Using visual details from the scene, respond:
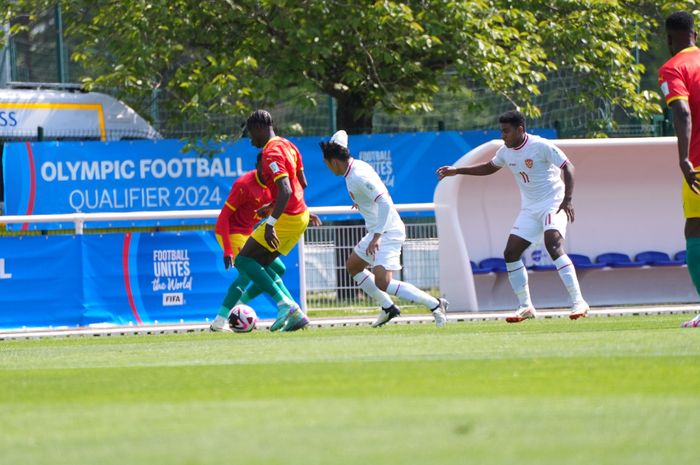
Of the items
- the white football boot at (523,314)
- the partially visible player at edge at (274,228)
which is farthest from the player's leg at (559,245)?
the partially visible player at edge at (274,228)

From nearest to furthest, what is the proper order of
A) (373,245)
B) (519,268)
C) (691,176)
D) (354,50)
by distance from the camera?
(691,176), (373,245), (519,268), (354,50)

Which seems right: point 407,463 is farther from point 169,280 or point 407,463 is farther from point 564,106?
point 564,106

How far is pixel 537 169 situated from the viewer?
13.5m

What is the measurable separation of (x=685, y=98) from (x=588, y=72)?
11.7 m

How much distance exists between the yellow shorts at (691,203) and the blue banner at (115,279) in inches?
277

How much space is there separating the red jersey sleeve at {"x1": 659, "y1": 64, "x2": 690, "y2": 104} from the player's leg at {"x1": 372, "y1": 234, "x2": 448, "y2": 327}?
373 cm

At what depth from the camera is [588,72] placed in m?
21.7

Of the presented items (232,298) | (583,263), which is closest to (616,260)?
(583,263)

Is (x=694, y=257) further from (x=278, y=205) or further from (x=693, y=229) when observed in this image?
(x=278, y=205)

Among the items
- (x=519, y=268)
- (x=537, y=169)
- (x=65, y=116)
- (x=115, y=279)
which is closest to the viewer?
(x=537, y=169)

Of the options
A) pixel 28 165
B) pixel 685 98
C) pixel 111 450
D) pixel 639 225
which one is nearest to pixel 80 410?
pixel 111 450

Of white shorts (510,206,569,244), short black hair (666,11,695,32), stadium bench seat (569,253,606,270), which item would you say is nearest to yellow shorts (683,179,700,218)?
short black hair (666,11,695,32)

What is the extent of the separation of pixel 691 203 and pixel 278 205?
3.94 m

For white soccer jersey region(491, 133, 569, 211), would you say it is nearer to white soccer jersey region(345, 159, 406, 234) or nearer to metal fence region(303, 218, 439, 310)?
white soccer jersey region(345, 159, 406, 234)
